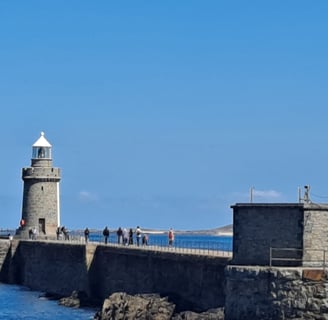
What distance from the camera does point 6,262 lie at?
61.1 meters

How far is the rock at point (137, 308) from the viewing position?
37062mm

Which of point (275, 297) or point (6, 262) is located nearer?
point (275, 297)

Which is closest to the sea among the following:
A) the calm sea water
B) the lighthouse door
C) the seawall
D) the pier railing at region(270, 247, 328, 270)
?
the calm sea water

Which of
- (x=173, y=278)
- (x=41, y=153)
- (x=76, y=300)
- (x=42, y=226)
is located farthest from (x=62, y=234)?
(x=173, y=278)

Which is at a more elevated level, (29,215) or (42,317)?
(29,215)

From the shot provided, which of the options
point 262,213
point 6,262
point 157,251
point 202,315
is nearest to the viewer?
point 262,213

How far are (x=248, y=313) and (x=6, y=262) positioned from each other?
32.1 metres

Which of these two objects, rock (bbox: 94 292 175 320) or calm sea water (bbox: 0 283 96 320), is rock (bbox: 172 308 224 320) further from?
calm sea water (bbox: 0 283 96 320)

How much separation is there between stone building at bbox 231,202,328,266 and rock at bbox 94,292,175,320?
231 inches

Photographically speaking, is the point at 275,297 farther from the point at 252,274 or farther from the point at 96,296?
the point at 96,296

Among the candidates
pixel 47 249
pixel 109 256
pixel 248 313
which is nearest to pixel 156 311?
pixel 248 313

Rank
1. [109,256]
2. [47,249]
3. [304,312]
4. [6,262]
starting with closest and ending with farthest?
[304,312], [109,256], [47,249], [6,262]

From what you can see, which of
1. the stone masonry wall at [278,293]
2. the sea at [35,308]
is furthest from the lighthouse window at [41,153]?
the stone masonry wall at [278,293]

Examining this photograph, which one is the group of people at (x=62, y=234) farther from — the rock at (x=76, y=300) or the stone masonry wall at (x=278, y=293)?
the stone masonry wall at (x=278, y=293)
